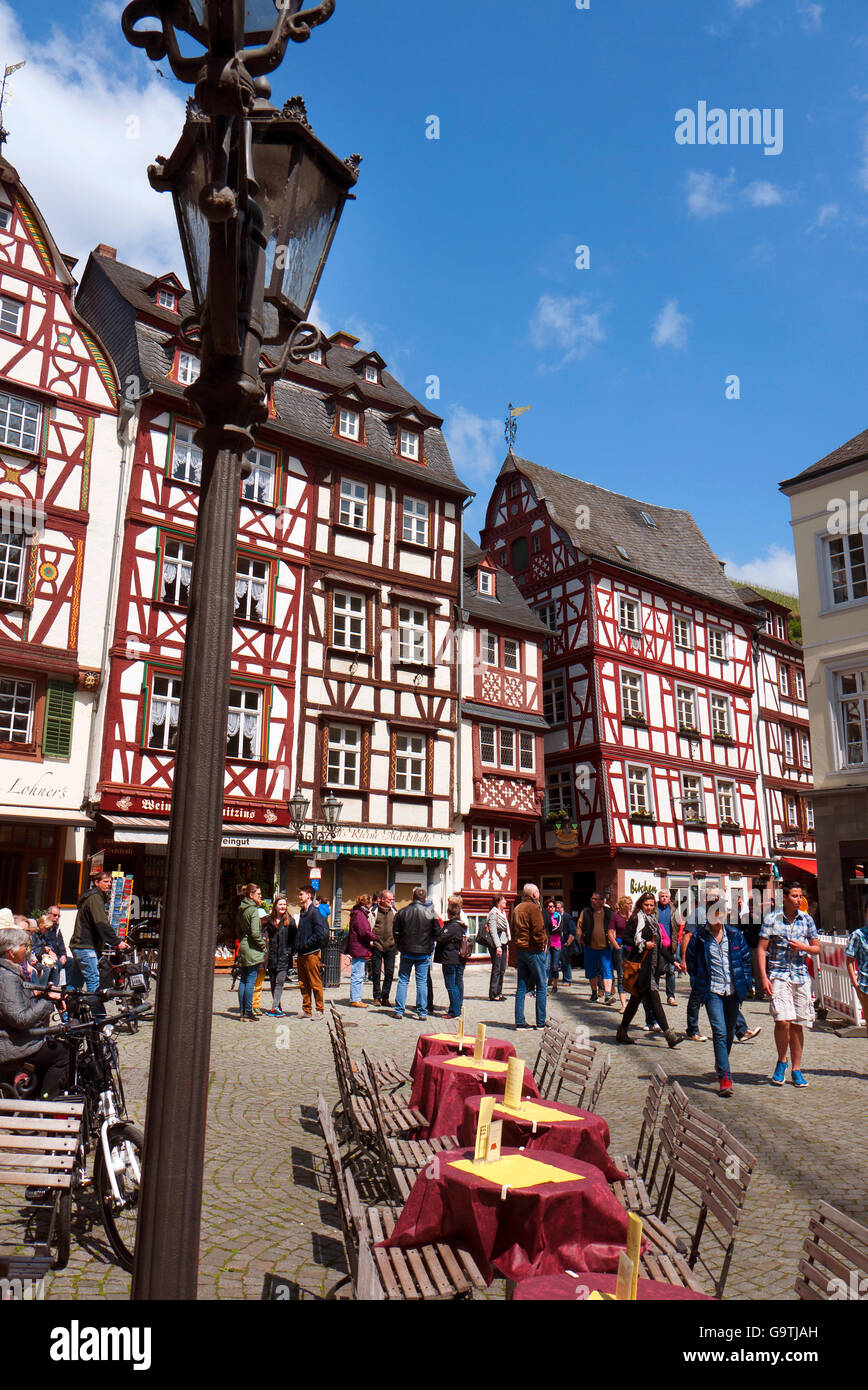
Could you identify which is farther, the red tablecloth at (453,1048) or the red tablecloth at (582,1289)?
the red tablecloth at (453,1048)

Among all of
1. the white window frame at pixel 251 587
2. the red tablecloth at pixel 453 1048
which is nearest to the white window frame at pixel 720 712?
the white window frame at pixel 251 587

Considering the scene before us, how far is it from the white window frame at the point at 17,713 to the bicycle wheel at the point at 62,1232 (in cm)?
1576

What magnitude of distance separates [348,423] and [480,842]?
1255 cm

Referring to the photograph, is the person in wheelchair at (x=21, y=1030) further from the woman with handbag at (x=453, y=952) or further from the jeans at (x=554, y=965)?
the jeans at (x=554, y=965)

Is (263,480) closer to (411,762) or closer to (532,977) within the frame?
(411,762)

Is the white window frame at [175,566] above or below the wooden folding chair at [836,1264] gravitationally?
above

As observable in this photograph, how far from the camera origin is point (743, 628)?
3884 cm

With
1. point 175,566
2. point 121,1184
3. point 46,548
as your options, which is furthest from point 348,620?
point 121,1184

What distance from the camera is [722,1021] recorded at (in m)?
9.57

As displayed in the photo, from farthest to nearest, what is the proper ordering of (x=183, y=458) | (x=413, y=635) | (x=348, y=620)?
(x=413, y=635)
(x=348, y=620)
(x=183, y=458)

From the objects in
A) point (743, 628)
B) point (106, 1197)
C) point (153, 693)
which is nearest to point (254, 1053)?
point (106, 1197)

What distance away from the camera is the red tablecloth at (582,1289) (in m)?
3.29

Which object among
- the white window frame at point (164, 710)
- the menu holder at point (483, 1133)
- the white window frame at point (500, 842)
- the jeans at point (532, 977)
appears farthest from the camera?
the white window frame at point (500, 842)
